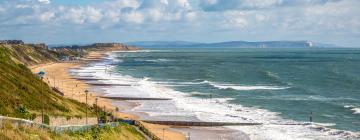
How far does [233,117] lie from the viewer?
63531 mm

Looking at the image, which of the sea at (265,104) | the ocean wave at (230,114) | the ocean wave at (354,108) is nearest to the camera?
the ocean wave at (230,114)

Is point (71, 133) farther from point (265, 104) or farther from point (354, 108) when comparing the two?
point (354, 108)

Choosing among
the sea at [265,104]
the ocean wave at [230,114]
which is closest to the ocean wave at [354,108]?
the sea at [265,104]

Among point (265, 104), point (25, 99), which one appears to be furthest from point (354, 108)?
point (25, 99)

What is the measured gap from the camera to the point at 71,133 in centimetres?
3162

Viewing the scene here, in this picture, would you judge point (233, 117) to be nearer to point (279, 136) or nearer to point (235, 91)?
point (279, 136)

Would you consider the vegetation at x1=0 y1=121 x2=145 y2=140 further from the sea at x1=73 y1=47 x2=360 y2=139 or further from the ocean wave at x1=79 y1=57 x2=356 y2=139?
the sea at x1=73 y1=47 x2=360 y2=139

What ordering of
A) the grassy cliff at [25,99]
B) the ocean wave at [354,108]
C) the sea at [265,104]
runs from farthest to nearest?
the ocean wave at [354,108] < the sea at [265,104] < the grassy cliff at [25,99]

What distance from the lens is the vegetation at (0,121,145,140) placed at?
2341cm

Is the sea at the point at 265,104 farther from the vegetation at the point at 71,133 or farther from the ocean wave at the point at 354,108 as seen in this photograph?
the vegetation at the point at 71,133

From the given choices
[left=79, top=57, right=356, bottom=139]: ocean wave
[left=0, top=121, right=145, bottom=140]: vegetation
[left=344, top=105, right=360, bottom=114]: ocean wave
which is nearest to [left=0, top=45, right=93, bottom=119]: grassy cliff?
[left=0, top=121, right=145, bottom=140]: vegetation

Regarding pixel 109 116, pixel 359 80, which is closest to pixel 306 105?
pixel 109 116

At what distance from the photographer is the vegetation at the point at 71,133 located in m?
23.4

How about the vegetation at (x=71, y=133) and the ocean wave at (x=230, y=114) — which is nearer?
the vegetation at (x=71, y=133)
